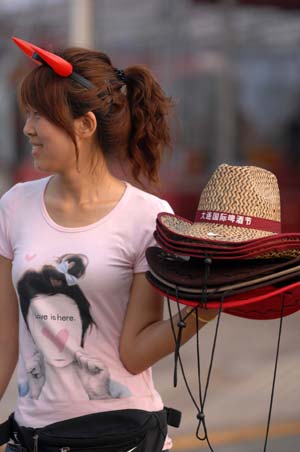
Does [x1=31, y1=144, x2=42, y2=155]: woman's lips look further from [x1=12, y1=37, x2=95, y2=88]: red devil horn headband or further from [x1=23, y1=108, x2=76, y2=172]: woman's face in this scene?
[x1=12, y1=37, x2=95, y2=88]: red devil horn headband

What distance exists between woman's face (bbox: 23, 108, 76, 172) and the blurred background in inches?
138

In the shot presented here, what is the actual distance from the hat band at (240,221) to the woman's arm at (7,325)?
22.0 inches

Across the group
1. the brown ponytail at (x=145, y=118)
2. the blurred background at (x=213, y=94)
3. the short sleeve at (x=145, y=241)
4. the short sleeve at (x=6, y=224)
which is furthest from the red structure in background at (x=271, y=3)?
the short sleeve at (x=145, y=241)

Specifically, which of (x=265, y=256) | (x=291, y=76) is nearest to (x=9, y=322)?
(x=265, y=256)

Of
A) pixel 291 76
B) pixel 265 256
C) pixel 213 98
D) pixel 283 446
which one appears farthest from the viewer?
pixel 291 76

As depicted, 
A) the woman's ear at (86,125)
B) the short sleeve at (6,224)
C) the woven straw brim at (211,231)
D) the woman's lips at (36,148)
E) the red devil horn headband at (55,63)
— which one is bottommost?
the short sleeve at (6,224)

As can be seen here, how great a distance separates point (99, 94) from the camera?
2.50m

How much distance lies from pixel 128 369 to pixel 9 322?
15.0 inches

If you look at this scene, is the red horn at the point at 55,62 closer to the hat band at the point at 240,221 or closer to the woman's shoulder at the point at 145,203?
the woman's shoulder at the point at 145,203

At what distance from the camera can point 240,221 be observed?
234cm

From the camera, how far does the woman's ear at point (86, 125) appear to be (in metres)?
2.50

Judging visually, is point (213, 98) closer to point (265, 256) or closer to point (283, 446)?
point (283, 446)

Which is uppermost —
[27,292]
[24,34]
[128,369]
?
Result: [27,292]

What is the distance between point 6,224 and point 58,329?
0.33 meters
